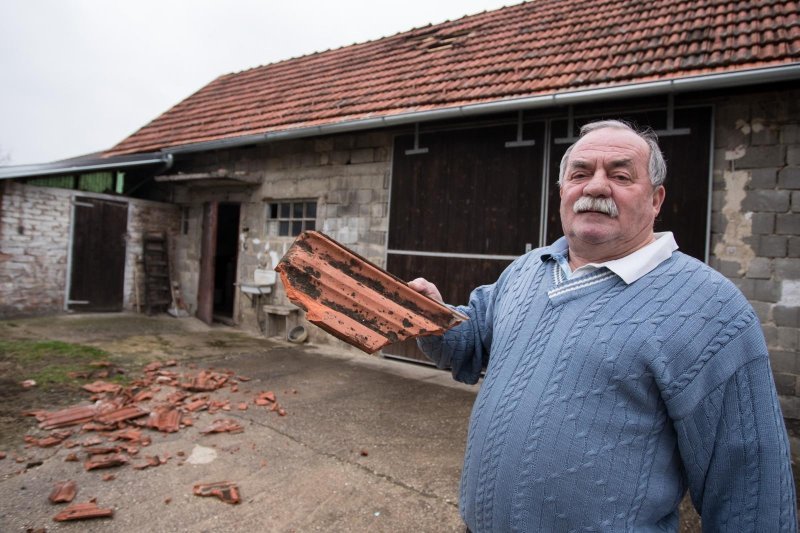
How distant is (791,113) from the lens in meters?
4.34

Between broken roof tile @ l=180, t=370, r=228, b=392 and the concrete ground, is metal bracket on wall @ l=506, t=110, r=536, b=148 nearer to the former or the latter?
the concrete ground

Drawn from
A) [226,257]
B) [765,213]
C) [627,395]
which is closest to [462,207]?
[765,213]

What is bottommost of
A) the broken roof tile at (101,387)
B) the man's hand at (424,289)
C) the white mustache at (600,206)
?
the broken roof tile at (101,387)

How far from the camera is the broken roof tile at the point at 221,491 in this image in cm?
268

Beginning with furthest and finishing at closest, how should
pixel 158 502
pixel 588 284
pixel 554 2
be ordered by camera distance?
pixel 554 2
pixel 158 502
pixel 588 284

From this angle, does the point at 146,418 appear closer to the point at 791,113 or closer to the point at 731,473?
the point at 731,473

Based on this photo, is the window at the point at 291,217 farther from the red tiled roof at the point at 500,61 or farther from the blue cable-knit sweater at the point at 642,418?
the blue cable-knit sweater at the point at 642,418

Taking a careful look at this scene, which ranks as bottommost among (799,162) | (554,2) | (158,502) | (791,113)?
(158,502)

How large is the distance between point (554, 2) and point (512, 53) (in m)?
1.79

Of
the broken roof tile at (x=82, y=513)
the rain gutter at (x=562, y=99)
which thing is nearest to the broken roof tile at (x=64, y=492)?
the broken roof tile at (x=82, y=513)

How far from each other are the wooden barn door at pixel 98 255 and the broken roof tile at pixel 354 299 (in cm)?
876

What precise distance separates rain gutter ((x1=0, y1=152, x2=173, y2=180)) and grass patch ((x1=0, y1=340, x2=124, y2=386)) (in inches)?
111

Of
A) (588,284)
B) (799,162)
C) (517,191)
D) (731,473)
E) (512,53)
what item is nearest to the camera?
(731,473)

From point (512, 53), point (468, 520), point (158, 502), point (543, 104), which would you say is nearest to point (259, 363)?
point (158, 502)
